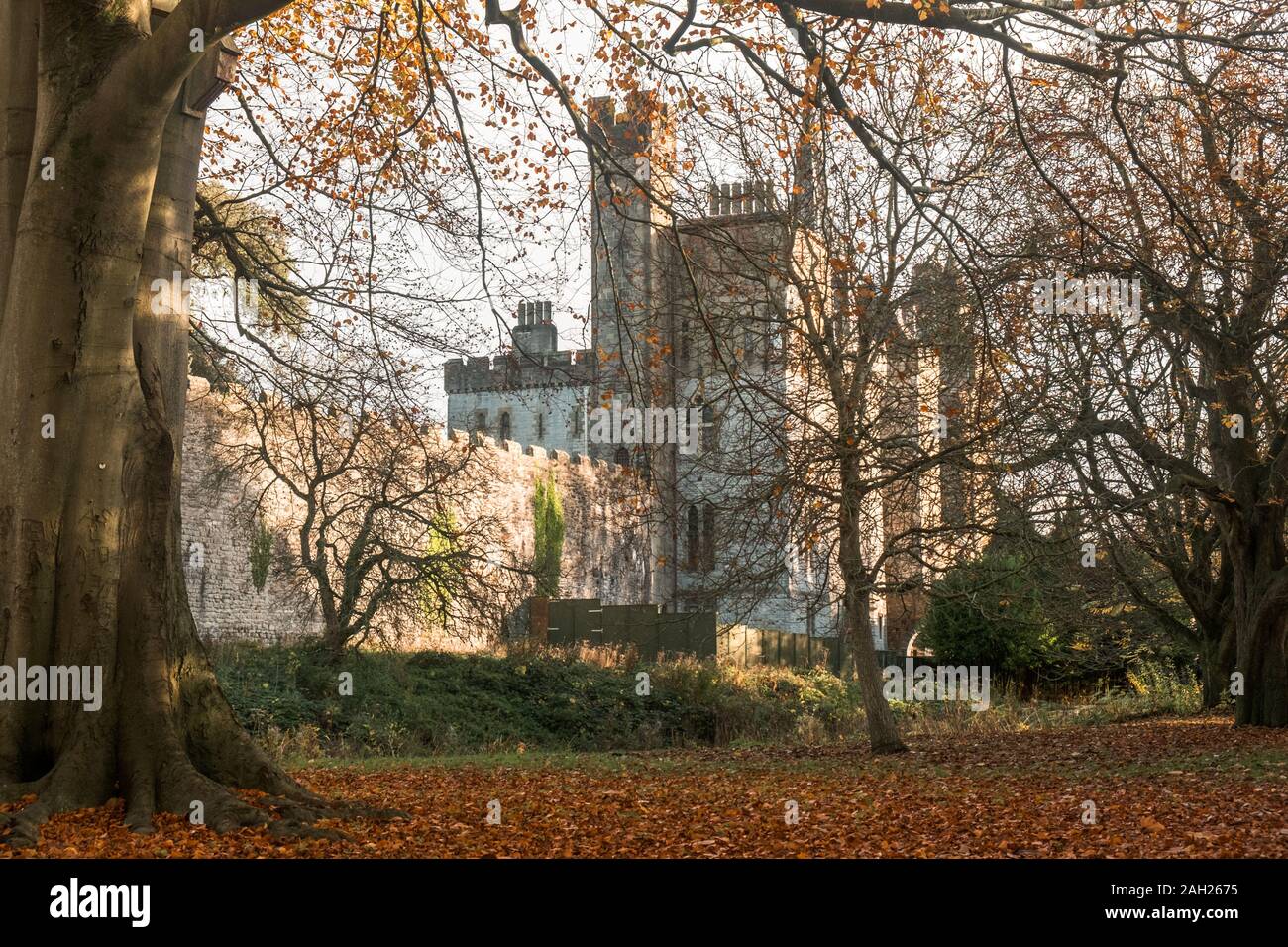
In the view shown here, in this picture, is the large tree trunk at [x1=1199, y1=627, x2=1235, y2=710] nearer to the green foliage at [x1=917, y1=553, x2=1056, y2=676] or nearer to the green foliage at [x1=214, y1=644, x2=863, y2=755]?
the green foliage at [x1=917, y1=553, x2=1056, y2=676]

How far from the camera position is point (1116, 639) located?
792 inches

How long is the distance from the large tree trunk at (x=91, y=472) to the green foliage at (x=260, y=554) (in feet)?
52.6

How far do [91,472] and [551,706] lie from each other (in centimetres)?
1390

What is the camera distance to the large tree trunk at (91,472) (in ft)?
21.8

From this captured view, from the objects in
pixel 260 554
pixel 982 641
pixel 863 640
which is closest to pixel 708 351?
pixel 863 640

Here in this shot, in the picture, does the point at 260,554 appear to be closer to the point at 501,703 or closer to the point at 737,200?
the point at 501,703

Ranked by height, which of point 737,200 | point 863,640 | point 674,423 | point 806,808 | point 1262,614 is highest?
point 737,200

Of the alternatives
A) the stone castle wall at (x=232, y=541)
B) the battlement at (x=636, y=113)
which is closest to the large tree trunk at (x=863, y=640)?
the battlement at (x=636, y=113)

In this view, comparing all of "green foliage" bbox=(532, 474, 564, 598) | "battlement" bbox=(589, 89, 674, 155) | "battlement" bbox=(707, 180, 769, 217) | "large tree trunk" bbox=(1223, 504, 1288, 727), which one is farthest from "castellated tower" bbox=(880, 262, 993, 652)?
"green foliage" bbox=(532, 474, 564, 598)

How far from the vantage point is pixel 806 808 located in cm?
807

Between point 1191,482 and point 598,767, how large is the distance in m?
7.04

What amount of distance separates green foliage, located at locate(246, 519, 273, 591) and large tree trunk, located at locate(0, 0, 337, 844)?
1605 centimetres

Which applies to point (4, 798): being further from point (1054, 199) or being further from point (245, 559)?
point (245, 559)
